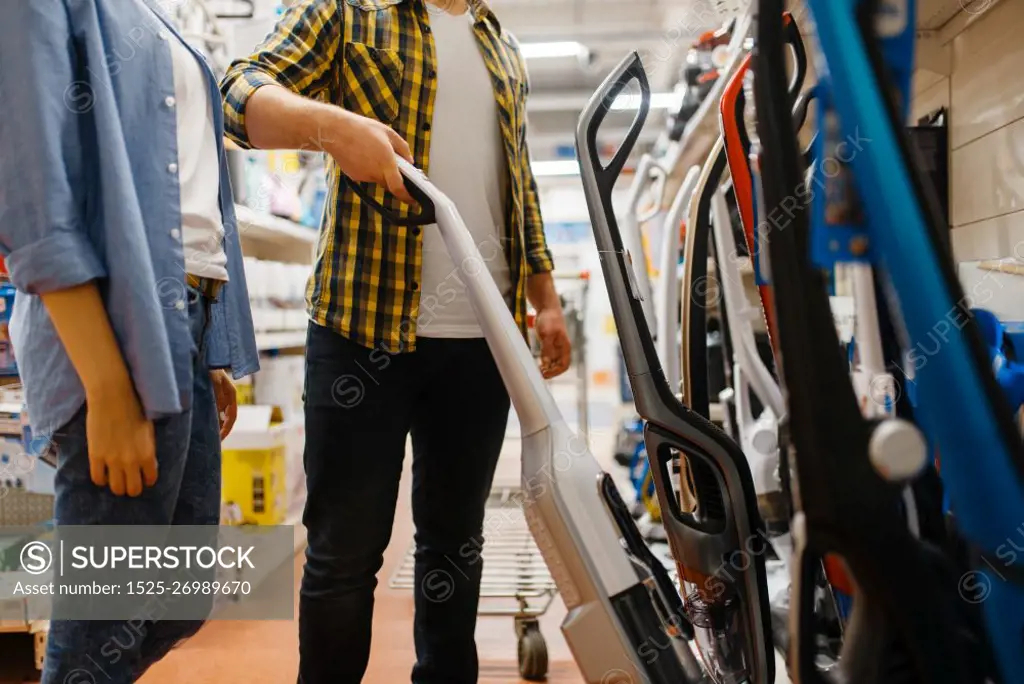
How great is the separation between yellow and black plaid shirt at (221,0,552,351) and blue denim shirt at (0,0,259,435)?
232 mm

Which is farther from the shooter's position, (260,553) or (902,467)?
(260,553)

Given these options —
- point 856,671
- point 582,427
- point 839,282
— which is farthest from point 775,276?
point 582,427

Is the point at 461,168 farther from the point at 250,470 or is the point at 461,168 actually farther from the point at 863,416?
the point at 250,470

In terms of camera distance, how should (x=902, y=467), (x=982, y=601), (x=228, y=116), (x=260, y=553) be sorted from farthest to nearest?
(x=260, y=553), (x=228, y=116), (x=982, y=601), (x=902, y=467)

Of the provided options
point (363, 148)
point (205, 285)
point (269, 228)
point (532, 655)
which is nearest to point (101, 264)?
point (205, 285)

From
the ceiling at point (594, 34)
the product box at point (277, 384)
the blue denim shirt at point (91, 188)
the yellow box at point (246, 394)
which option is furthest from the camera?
the ceiling at point (594, 34)

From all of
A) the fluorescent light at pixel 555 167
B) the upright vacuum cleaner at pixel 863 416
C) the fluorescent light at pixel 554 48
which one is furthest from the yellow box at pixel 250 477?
the fluorescent light at pixel 555 167

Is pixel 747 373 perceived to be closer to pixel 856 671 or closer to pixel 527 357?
pixel 527 357

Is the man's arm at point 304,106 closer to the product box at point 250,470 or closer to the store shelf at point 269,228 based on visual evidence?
the store shelf at point 269,228

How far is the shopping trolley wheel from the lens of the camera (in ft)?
5.29

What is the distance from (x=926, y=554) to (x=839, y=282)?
1.64 meters

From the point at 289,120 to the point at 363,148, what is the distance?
127 mm

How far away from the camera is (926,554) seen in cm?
55

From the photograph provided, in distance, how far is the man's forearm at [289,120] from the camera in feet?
2.78
